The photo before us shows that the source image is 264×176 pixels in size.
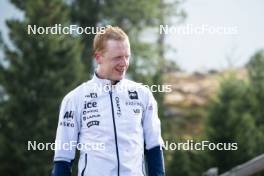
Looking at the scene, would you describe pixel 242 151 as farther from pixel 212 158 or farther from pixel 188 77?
pixel 188 77

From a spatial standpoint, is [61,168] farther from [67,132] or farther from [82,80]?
[82,80]

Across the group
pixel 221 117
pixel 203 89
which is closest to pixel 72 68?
pixel 221 117

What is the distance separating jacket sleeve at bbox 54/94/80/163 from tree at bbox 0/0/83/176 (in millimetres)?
18597

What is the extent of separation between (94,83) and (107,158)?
0.47m

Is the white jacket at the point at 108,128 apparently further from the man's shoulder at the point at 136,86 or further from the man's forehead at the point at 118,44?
the man's forehead at the point at 118,44

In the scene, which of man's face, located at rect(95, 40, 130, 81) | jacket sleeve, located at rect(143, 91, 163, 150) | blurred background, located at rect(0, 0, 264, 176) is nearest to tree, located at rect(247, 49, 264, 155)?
blurred background, located at rect(0, 0, 264, 176)

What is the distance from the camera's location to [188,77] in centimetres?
4422

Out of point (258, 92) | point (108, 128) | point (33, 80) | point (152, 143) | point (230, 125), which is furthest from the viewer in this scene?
point (33, 80)

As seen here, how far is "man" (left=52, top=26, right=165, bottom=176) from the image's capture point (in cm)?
335

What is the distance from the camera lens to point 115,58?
340 cm

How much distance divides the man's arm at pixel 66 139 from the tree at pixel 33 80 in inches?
732

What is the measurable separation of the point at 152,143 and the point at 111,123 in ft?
0.89

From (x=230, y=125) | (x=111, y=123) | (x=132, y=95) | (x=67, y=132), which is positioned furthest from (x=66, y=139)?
(x=230, y=125)

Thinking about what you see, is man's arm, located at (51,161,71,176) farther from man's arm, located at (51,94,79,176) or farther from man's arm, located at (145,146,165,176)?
man's arm, located at (145,146,165,176)
